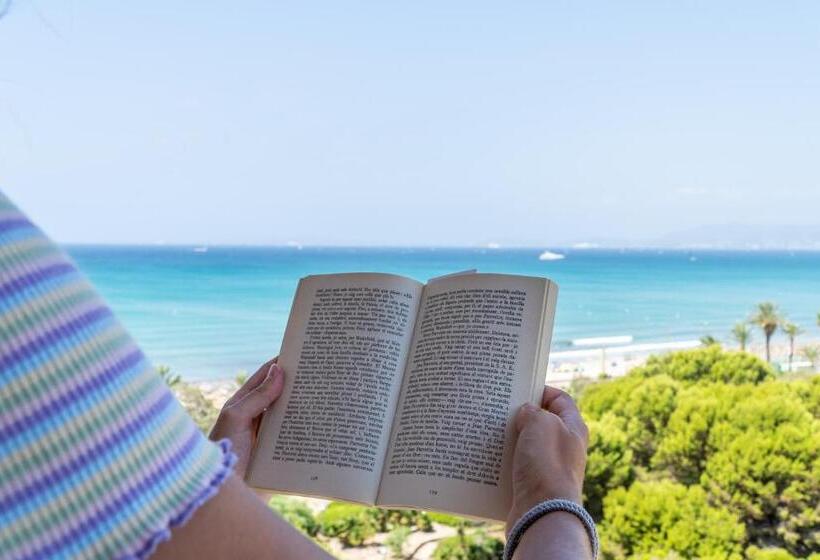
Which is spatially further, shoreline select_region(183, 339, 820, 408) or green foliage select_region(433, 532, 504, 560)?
shoreline select_region(183, 339, 820, 408)

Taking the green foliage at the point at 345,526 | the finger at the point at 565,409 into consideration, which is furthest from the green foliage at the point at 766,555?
the finger at the point at 565,409

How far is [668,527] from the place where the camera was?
5.00 meters

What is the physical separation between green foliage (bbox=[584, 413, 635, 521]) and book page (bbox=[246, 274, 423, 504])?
16.2ft

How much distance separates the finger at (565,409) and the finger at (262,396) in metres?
0.27

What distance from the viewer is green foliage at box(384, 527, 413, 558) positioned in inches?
226

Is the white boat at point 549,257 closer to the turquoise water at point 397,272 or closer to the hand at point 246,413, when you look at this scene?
the turquoise water at point 397,272

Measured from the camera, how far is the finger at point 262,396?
2.75 ft

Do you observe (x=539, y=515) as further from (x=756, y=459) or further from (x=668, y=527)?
(x=756, y=459)

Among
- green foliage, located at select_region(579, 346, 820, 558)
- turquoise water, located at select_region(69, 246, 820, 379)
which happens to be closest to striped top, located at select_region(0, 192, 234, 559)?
green foliage, located at select_region(579, 346, 820, 558)

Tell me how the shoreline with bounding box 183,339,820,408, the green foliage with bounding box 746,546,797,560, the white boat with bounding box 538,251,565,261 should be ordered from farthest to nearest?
the white boat with bounding box 538,251,565,261
the shoreline with bounding box 183,339,820,408
the green foliage with bounding box 746,546,797,560

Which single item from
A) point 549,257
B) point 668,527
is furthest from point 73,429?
point 549,257

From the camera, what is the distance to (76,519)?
264 mm

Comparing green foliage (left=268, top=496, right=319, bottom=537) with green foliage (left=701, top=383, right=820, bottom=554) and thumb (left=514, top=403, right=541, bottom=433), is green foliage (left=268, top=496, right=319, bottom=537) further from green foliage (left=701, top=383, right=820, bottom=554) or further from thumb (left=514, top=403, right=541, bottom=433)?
thumb (left=514, top=403, right=541, bottom=433)

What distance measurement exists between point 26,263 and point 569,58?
92.5 feet
